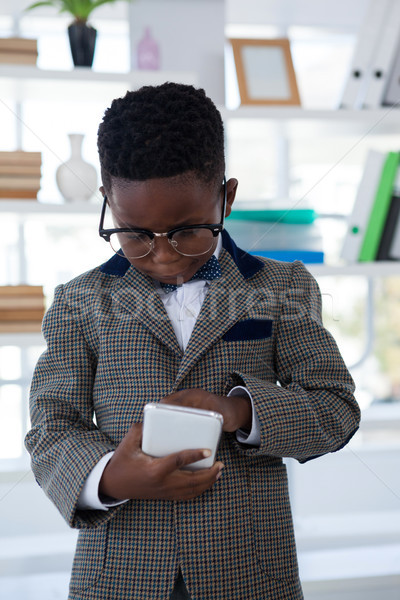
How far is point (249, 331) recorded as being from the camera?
2.50ft

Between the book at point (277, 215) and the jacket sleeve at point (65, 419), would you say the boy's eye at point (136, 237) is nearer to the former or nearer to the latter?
the jacket sleeve at point (65, 419)

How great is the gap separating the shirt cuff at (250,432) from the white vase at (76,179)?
1.09 m

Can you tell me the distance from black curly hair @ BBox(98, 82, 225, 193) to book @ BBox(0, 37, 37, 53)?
1055mm

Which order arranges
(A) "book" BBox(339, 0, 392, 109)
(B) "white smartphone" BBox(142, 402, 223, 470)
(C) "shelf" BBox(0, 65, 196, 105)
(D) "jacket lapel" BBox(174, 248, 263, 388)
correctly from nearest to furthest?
(B) "white smartphone" BBox(142, 402, 223, 470), (D) "jacket lapel" BBox(174, 248, 263, 388), (C) "shelf" BBox(0, 65, 196, 105), (A) "book" BBox(339, 0, 392, 109)

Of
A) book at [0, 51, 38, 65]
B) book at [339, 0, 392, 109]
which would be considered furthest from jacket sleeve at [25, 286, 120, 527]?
book at [339, 0, 392, 109]

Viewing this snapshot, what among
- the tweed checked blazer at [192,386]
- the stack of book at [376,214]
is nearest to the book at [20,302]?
the stack of book at [376,214]

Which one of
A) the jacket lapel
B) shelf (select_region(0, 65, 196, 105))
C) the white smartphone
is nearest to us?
the white smartphone

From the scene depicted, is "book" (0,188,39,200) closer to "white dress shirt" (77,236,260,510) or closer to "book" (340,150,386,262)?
"book" (340,150,386,262)

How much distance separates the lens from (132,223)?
698mm

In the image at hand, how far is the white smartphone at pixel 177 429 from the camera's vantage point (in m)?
0.62

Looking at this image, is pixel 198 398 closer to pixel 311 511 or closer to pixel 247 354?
pixel 247 354

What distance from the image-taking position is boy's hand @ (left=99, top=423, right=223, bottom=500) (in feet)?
2.08

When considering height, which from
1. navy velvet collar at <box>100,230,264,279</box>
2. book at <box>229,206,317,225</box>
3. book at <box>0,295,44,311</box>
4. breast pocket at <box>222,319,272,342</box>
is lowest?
book at <box>0,295,44,311</box>

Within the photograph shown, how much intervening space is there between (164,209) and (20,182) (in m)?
1.09
